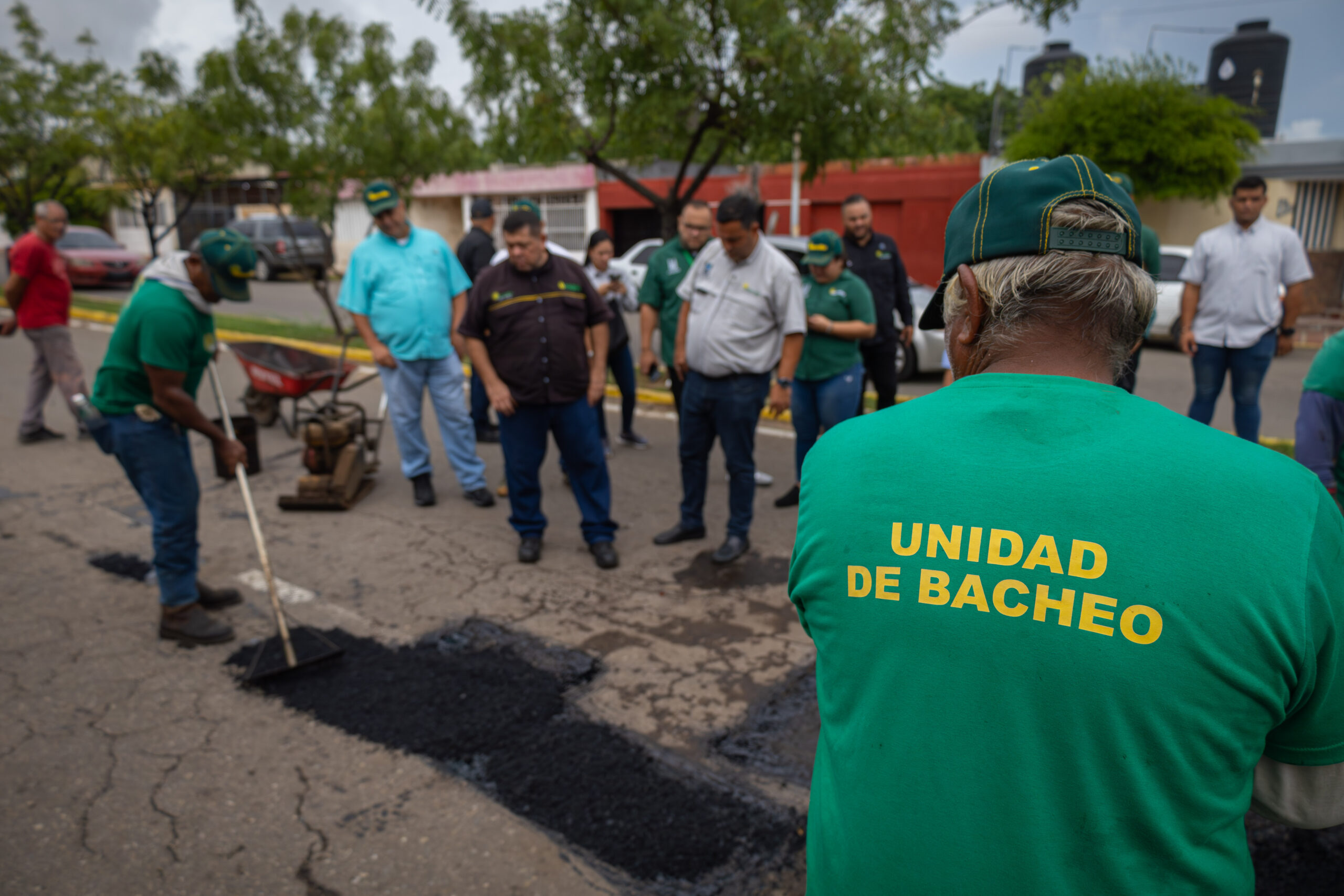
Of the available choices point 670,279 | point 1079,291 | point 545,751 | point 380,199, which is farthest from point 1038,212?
point 380,199

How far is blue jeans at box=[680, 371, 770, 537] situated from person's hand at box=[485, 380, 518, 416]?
100 centimetres

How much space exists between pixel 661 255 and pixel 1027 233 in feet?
16.9

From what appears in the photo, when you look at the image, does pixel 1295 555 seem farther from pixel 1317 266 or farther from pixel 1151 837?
pixel 1317 266

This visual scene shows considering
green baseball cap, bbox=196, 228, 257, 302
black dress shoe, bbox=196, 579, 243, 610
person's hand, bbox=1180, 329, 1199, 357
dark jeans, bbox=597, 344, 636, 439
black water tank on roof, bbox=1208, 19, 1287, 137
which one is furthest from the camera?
black water tank on roof, bbox=1208, 19, 1287, 137

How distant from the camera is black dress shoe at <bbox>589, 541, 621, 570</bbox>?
16.3 ft

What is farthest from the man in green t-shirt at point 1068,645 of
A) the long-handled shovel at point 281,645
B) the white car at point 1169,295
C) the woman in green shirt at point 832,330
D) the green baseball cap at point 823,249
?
the white car at point 1169,295

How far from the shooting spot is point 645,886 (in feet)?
8.38

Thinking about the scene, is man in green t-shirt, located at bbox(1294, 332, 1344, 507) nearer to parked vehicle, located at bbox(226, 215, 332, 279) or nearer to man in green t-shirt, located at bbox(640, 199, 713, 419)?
man in green t-shirt, located at bbox(640, 199, 713, 419)

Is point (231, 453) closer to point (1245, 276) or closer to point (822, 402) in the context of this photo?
point (822, 402)

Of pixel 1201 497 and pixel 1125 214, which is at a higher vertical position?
pixel 1125 214

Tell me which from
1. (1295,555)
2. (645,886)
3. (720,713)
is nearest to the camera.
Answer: (1295,555)

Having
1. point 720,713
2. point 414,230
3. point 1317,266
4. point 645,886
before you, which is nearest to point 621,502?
point 414,230

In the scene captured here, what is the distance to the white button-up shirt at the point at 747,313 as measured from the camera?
15.9 ft

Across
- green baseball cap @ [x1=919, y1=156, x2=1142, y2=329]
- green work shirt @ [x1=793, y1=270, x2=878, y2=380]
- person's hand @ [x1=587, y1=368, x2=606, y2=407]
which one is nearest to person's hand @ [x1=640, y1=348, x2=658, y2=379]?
person's hand @ [x1=587, y1=368, x2=606, y2=407]
